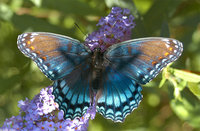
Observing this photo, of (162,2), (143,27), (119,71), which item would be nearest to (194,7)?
(162,2)

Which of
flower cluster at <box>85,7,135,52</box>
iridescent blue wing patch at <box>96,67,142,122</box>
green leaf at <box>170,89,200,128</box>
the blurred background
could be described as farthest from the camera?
green leaf at <box>170,89,200,128</box>

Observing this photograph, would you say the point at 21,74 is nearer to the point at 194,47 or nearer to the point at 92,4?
the point at 92,4

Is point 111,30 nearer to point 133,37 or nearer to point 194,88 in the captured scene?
point 133,37

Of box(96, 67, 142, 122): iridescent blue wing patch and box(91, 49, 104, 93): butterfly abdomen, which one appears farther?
box(91, 49, 104, 93): butterfly abdomen

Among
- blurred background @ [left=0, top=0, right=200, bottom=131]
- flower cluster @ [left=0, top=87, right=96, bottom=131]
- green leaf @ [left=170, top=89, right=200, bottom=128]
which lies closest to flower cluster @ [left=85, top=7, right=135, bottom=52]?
blurred background @ [left=0, top=0, right=200, bottom=131]

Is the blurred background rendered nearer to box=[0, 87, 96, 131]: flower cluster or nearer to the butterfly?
the butterfly

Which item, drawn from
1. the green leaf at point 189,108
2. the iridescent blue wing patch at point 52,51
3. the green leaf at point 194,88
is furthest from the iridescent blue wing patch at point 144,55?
the green leaf at point 189,108

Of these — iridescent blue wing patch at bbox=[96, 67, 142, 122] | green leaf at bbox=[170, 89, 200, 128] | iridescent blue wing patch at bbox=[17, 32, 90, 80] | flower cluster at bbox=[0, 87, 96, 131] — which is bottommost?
green leaf at bbox=[170, 89, 200, 128]
